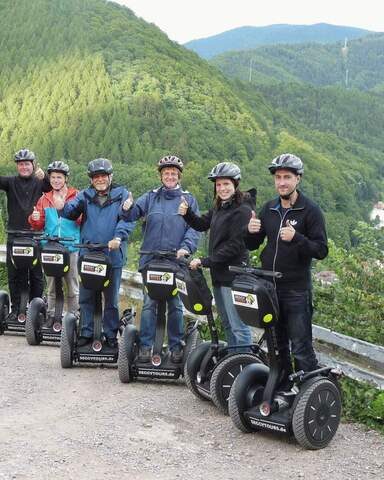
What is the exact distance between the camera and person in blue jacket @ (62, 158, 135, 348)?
7645 millimetres

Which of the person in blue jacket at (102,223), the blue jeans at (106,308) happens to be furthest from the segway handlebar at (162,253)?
the blue jeans at (106,308)

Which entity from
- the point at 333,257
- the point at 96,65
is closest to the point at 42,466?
the point at 333,257

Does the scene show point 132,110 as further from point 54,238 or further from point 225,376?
point 225,376

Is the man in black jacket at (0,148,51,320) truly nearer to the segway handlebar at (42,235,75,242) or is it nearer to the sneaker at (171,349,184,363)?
the segway handlebar at (42,235,75,242)

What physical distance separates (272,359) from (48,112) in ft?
444

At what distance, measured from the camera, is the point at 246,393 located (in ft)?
18.6

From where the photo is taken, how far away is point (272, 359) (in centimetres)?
561

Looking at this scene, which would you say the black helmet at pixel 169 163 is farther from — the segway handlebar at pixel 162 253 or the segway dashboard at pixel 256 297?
the segway dashboard at pixel 256 297

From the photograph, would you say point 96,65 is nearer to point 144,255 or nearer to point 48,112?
point 48,112

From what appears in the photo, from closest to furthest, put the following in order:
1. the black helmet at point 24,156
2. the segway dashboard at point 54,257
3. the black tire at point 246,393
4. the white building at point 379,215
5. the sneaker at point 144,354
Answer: the black tire at point 246,393 → the sneaker at point 144,354 → the segway dashboard at point 54,257 → the black helmet at point 24,156 → the white building at point 379,215

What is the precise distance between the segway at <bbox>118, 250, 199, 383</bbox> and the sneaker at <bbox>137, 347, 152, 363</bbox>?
29 mm

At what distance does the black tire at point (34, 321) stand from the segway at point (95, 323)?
1117 millimetres

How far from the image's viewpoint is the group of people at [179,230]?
5555 millimetres

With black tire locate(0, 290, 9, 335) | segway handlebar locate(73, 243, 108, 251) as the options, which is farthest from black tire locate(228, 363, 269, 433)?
black tire locate(0, 290, 9, 335)
